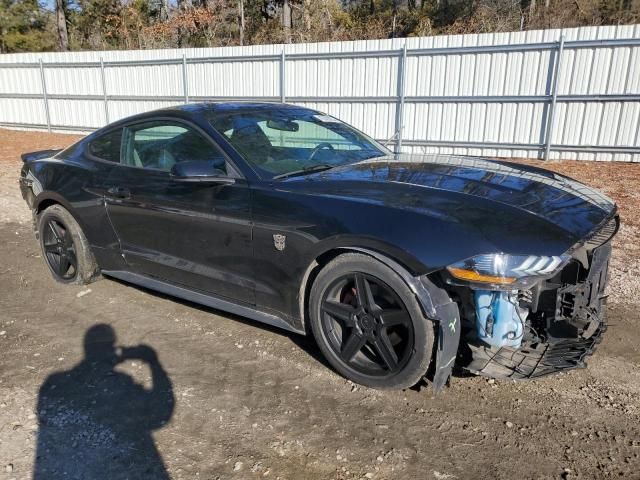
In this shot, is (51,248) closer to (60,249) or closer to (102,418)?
(60,249)

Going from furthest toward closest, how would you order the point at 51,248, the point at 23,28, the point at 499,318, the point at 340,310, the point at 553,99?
the point at 23,28
the point at 553,99
the point at 51,248
the point at 340,310
the point at 499,318

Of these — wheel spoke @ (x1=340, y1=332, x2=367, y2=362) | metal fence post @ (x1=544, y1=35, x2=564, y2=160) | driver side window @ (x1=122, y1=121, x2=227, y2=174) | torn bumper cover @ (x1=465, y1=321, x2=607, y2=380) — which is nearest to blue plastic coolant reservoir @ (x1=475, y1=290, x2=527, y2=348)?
torn bumper cover @ (x1=465, y1=321, x2=607, y2=380)

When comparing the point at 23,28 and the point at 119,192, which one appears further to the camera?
the point at 23,28

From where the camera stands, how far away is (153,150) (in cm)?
397

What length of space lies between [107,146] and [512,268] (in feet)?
11.1

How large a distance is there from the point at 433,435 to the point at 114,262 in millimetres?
2889

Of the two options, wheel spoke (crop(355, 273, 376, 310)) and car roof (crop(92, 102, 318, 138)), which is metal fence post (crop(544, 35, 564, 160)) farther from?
wheel spoke (crop(355, 273, 376, 310))

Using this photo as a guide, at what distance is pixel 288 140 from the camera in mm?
3834

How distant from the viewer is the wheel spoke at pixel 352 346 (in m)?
2.96

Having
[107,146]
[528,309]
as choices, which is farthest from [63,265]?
[528,309]

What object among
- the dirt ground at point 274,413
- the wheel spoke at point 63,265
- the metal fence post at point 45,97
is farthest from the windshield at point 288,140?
the metal fence post at point 45,97

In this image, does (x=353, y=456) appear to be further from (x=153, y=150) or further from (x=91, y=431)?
(x=153, y=150)

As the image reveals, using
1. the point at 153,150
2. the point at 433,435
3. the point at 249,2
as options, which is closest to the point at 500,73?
the point at 153,150

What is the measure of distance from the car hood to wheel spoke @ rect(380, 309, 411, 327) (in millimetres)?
560
